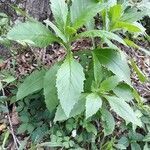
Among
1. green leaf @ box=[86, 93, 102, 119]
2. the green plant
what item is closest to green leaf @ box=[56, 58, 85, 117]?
the green plant

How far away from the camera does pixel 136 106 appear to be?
254 centimetres

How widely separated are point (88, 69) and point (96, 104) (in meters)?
0.37

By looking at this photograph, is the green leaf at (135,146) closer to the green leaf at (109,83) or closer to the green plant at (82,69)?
the green plant at (82,69)

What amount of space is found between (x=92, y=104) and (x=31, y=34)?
53 cm

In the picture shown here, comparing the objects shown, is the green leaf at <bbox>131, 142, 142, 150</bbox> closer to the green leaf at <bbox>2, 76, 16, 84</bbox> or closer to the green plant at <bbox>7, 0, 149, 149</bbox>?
the green plant at <bbox>7, 0, 149, 149</bbox>

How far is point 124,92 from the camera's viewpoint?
2291 millimetres

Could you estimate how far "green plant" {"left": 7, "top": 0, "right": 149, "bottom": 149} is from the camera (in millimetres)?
2012

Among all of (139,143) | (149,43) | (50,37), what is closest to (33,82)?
(50,37)

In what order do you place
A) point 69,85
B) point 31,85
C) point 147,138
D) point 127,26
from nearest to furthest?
1. point 69,85
2. point 127,26
3. point 31,85
4. point 147,138

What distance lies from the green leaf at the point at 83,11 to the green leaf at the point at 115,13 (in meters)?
0.12

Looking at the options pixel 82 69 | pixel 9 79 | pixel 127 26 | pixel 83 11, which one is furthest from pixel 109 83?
pixel 9 79

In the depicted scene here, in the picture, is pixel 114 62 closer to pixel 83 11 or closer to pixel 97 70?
pixel 97 70

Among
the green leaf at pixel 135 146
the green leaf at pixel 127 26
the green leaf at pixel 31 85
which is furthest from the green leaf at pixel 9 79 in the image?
the green leaf at pixel 135 146

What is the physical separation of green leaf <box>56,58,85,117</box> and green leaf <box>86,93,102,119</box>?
0.34 feet
